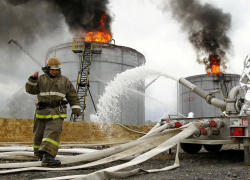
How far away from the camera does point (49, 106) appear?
414 cm

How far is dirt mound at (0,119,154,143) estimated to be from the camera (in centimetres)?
1132

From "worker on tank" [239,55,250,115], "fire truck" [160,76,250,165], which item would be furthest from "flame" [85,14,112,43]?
"worker on tank" [239,55,250,115]

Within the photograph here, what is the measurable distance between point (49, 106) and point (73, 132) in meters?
8.04

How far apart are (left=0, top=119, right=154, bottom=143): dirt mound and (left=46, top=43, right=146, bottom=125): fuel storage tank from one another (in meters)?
2.40

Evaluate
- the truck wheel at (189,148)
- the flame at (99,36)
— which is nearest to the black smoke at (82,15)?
the flame at (99,36)

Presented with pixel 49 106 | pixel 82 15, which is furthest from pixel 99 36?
pixel 49 106

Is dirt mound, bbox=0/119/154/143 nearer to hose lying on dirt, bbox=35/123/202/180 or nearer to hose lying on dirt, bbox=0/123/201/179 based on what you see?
hose lying on dirt, bbox=0/123/201/179

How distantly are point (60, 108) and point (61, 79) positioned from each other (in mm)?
486

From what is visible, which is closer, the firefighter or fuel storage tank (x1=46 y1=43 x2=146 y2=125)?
the firefighter

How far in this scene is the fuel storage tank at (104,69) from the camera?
50.9 feet

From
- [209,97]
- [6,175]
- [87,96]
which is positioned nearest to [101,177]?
[6,175]

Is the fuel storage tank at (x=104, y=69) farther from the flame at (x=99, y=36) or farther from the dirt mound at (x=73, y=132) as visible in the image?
the flame at (x=99, y=36)

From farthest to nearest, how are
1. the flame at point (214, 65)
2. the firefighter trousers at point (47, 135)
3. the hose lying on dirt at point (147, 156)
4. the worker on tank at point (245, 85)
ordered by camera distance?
the flame at point (214, 65) < the worker on tank at point (245, 85) < the firefighter trousers at point (47, 135) < the hose lying on dirt at point (147, 156)

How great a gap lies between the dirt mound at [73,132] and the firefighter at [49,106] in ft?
23.8
